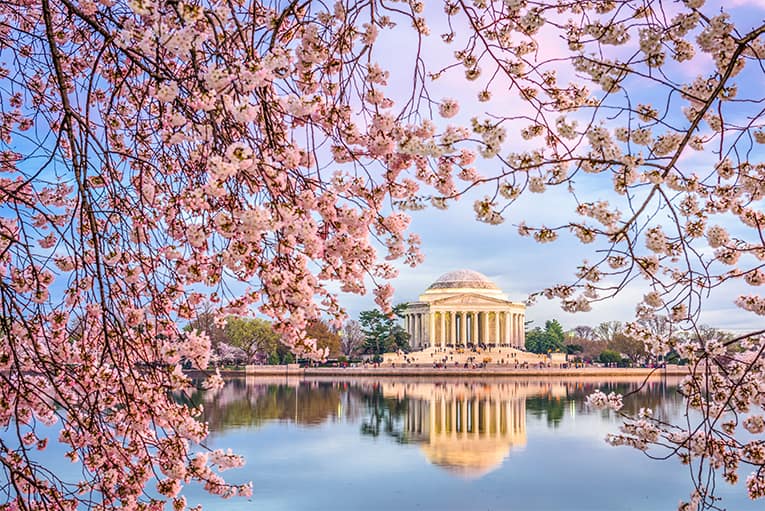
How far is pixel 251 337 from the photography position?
58781 millimetres

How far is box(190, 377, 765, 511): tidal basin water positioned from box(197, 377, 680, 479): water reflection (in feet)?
0.19

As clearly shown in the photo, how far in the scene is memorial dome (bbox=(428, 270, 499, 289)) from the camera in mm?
86250

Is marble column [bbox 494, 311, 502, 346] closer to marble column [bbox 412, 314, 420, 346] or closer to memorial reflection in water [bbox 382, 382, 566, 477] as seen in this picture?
marble column [bbox 412, 314, 420, 346]

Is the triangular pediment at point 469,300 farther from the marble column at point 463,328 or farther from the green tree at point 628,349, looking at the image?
the green tree at point 628,349

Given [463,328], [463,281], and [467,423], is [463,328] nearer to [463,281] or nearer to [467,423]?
[463,281]

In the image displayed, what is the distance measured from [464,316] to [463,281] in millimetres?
4452

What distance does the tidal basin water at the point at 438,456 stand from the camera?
16.8 metres

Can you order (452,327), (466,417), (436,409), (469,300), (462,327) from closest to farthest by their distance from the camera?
(466,417), (436,409), (469,300), (452,327), (462,327)

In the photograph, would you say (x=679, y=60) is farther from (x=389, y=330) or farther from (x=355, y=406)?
(x=389, y=330)

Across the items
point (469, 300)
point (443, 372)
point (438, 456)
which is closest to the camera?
point (438, 456)

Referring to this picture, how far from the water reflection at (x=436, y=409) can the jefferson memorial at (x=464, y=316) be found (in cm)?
3348

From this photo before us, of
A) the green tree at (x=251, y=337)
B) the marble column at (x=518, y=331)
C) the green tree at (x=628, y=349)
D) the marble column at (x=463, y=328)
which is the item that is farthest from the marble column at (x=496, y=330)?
the green tree at (x=251, y=337)

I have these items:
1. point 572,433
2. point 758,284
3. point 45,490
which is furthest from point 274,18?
point 572,433

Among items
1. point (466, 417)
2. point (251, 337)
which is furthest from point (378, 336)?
point (466, 417)
